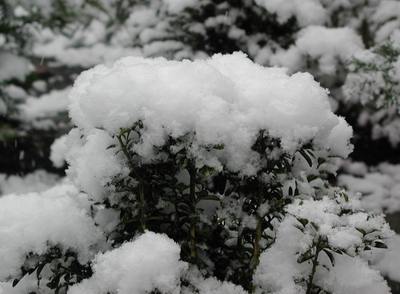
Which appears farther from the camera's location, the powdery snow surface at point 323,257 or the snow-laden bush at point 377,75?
the snow-laden bush at point 377,75

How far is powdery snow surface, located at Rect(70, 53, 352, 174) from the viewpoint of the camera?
1.19 metres

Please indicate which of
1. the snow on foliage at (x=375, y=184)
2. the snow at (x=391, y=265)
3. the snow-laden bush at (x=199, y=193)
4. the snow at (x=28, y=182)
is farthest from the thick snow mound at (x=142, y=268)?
the snow at (x=28, y=182)

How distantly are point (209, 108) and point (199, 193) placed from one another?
0.75 ft

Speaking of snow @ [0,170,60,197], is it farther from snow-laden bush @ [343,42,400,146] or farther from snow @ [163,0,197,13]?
snow-laden bush @ [343,42,400,146]

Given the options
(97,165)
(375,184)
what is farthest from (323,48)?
(97,165)

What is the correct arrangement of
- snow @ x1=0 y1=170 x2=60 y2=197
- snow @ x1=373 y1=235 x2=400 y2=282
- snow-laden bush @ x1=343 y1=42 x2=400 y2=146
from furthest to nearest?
1. snow @ x1=0 y1=170 x2=60 y2=197
2. snow-laden bush @ x1=343 y1=42 x2=400 y2=146
3. snow @ x1=373 y1=235 x2=400 y2=282

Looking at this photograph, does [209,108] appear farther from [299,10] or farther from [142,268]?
[299,10]

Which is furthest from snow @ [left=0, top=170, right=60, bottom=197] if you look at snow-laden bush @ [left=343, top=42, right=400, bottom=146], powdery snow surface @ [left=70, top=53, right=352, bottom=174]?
powdery snow surface @ [left=70, top=53, right=352, bottom=174]

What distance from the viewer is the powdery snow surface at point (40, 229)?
132 centimetres

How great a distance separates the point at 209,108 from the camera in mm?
1189

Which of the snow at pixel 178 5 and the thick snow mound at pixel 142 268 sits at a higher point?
the snow at pixel 178 5

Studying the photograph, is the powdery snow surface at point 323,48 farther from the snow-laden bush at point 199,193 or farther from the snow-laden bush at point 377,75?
the snow-laden bush at point 199,193

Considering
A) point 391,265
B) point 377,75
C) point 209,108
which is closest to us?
point 209,108

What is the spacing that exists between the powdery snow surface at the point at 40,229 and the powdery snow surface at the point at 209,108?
12.4 inches
